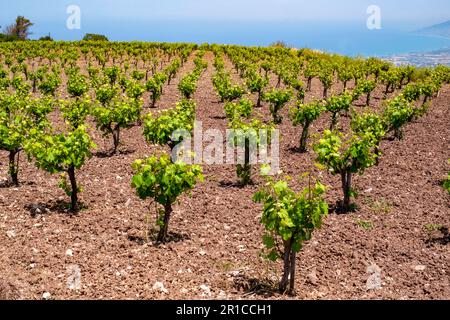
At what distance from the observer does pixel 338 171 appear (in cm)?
1129

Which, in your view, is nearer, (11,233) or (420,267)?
(420,267)

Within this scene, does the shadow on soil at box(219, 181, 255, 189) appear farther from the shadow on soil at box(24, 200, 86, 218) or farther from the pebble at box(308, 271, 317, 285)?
the pebble at box(308, 271, 317, 285)

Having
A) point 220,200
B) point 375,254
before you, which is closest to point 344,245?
point 375,254

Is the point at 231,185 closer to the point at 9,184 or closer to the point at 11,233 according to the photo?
the point at 11,233

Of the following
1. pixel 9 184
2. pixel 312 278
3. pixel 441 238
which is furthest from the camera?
pixel 9 184

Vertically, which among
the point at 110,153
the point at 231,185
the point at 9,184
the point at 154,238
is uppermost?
the point at 110,153

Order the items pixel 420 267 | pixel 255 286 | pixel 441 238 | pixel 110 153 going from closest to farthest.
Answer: pixel 255 286 → pixel 420 267 → pixel 441 238 → pixel 110 153

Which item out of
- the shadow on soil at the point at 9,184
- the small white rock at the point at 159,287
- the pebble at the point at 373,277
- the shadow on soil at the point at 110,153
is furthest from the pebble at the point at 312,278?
the shadow on soil at the point at 110,153

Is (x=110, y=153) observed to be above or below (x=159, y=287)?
above

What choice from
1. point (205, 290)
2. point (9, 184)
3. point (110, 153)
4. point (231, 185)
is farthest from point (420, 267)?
point (110, 153)

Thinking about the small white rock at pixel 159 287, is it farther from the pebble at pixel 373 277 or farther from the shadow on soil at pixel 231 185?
the shadow on soil at pixel 231 185

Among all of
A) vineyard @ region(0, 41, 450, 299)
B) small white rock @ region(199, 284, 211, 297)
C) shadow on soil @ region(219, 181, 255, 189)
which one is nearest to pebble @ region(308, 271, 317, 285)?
vineyard @ region(0, 41, 450, 299)

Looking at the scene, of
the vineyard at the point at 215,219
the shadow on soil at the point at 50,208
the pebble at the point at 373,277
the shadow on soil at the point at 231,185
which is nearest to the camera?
the vineyard at the point at 215,219
